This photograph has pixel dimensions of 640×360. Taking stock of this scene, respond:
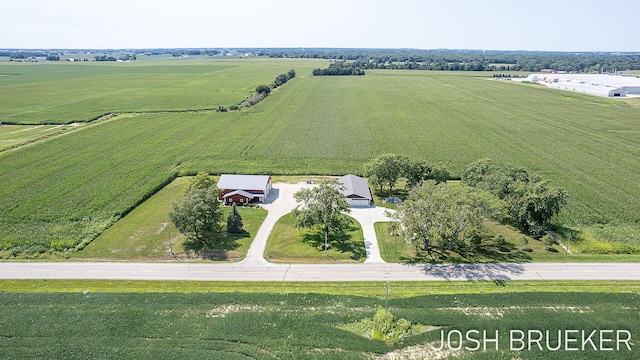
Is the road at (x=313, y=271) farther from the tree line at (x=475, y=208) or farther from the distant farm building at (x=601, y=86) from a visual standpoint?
the distant farm building at (x=601, y=86)

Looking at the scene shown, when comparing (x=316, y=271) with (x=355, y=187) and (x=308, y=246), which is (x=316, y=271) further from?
(x=355, y=187)

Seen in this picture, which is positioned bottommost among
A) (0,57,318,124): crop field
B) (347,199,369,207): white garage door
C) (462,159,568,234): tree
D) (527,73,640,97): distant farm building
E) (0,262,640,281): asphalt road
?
(0,262,640,281): asphalt road

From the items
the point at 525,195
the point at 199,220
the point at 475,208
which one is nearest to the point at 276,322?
the point at 199,220

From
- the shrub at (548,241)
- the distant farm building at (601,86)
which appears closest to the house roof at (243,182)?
the shrub at (548,241)

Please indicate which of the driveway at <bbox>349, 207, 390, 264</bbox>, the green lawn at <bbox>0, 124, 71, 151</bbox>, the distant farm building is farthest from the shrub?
the distant farm building

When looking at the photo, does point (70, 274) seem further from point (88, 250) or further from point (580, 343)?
point (580, 343)

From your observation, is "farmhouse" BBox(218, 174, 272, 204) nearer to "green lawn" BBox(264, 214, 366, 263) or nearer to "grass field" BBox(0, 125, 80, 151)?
"green lawn" BBox(264, 214, 366, 263)

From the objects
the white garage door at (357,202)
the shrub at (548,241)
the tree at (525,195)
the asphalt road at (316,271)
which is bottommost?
the asphalt road at (316,271)

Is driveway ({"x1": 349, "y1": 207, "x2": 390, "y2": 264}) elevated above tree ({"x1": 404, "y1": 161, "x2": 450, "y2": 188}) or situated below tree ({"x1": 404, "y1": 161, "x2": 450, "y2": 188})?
below
